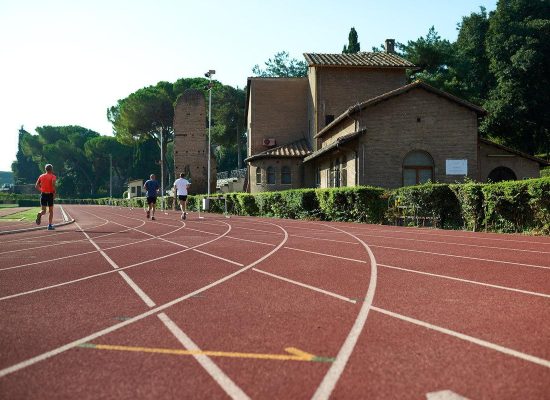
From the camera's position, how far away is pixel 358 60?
37.8m

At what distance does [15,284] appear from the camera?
6.93 meters

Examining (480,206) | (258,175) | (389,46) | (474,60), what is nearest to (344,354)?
(480,206)

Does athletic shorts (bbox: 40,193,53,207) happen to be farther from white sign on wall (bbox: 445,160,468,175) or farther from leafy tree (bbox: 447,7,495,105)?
leafy tree (bbox: 447,7,495,105)

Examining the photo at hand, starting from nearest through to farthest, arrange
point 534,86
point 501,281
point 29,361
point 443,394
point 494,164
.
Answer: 1. point 443,394
2. point 29,361
3. point 501,281
4. point 494,164
5. point 534,86

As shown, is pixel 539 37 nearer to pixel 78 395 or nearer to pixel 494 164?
pixel 494 164

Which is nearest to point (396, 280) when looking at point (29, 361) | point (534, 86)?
point (29, 361)

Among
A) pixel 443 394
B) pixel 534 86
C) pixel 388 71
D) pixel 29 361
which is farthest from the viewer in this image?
pixel 534 86

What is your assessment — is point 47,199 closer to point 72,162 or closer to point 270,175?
point 270,175

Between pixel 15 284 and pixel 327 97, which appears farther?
pixel 327 97

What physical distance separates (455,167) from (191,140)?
1409 inches

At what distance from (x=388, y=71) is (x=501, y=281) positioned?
33.0 m

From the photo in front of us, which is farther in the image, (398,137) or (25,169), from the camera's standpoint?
(25,169)

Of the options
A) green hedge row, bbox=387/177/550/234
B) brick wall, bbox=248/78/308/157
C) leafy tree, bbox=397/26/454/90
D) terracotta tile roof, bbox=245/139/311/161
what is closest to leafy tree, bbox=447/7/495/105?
leafy tree, bbox=397/26/454/90

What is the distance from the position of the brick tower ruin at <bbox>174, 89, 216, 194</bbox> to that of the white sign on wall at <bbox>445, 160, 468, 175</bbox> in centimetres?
3244
